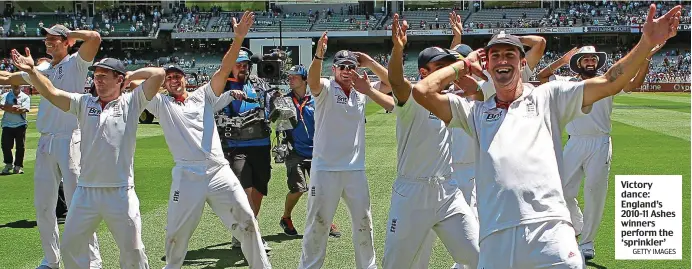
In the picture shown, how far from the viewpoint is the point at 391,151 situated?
2105 cm

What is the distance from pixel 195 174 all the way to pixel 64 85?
224 cm

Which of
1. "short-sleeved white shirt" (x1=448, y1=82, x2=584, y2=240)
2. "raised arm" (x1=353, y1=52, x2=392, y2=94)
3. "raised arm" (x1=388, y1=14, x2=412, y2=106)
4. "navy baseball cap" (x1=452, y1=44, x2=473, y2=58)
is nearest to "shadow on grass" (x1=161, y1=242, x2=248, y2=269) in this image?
"raised arm" (x1=353, y1=52, x2=392, y2=94)

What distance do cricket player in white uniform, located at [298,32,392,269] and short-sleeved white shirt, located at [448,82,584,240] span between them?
9.76 ft

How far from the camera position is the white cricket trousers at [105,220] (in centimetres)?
696

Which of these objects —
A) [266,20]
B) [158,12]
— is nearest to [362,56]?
[266,20]

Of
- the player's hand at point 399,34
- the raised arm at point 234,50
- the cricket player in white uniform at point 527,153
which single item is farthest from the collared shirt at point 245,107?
the cricket player in white uniform at point 527,153

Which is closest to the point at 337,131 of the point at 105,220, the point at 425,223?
the point at 425,223

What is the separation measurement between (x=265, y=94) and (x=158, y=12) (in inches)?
2782

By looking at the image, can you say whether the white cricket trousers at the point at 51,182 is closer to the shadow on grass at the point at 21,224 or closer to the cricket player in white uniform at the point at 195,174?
the cricket player in white uniform at the point at 195,174

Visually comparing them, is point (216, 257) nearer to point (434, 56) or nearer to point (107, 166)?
point (107, 166)

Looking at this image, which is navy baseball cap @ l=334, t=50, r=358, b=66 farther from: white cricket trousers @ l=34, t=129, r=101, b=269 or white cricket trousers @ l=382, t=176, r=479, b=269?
white cricket trousers @ l=34, t=129, r=101, b=269

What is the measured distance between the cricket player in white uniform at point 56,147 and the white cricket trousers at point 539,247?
5.46 metres

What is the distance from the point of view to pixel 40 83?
7141 millimetres

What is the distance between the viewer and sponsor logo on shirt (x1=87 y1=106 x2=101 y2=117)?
279 inches
